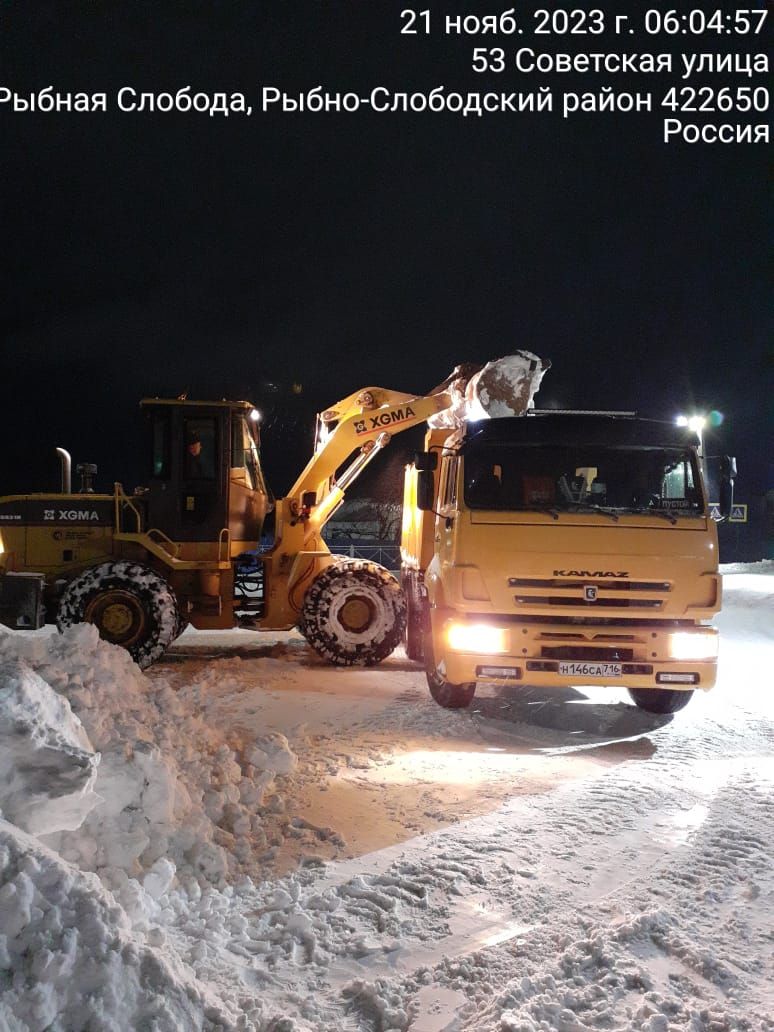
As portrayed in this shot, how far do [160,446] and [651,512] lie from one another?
619 centimetres

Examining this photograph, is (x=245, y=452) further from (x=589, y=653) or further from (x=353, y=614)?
(x=589, y=653)

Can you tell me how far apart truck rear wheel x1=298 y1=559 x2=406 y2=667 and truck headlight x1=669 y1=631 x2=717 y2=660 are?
4.10m

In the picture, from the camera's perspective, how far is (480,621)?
22.9 ft

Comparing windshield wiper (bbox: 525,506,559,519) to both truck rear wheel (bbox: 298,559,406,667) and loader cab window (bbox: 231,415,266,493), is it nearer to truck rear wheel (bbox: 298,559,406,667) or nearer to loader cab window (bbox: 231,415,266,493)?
truck rear wheel (bbox: 298,559,406,667)

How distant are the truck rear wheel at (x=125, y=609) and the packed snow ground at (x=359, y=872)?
3.07 meters

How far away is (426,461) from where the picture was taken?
8.29 metres

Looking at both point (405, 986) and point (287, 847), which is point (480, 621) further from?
point (405, 986)

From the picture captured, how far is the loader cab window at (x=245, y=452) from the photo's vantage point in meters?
10.9

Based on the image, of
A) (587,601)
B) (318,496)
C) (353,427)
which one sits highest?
(353,427)

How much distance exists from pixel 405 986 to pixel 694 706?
6059 mm

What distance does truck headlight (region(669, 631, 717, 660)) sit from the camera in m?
6.93

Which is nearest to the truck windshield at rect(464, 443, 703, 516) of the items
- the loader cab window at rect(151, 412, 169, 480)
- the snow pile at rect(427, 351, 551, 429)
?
the snow pile at rect(427, 351, 551, 429)

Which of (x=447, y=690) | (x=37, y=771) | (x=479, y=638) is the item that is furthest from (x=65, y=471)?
(x=37, y=771)

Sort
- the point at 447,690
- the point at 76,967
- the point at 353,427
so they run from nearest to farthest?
the point at 76,967
the point at 447,690
the point at 353,427
